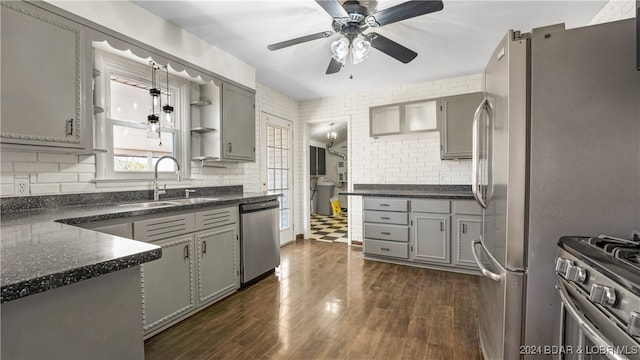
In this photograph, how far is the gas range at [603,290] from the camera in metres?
0.65

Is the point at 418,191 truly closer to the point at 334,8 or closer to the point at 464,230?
the point at 464,230

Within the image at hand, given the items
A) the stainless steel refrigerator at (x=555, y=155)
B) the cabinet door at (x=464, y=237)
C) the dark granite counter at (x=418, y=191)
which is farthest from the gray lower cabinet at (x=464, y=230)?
the stainless steel refrigerator at (x=555, y=155)

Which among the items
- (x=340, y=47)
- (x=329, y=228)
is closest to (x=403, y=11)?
(x=340, y=47)

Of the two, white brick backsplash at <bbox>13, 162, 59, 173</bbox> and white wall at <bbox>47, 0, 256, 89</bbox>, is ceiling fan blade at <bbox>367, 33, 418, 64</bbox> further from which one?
white brick backsplash at <bbox>13, 162, 59, 173</bbox>

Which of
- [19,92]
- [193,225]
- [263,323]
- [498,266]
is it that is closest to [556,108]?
[498,266]

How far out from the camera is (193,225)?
2148mm

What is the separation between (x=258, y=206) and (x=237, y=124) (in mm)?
971

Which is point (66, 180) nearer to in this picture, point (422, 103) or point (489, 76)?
point (489, 76)

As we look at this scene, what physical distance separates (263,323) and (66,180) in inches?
69.2

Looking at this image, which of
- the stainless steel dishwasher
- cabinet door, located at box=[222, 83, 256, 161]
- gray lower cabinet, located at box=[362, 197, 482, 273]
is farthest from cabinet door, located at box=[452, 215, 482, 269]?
cabinet door, located at box=[222, 83, 256, 161]

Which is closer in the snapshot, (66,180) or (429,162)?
(66,180)

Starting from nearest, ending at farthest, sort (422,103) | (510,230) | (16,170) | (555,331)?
(555,331) < (510,230) < (16,170) < (422,103)

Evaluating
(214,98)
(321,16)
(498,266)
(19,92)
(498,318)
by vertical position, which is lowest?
(498,318)

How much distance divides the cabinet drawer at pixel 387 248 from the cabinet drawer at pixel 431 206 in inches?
19.6
